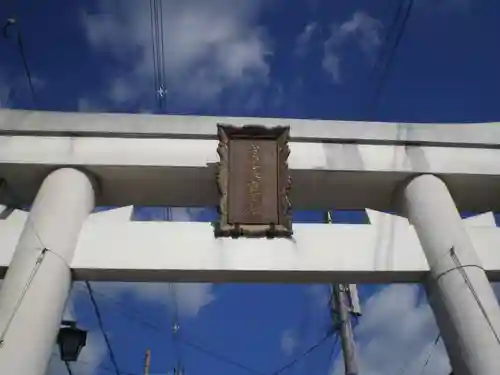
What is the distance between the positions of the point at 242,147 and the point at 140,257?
141 centimetres

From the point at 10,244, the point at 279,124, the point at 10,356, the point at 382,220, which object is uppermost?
the point at 279,124

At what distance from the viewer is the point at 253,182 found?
4871 millimetres

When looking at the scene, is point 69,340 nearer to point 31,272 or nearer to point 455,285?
point 31,272

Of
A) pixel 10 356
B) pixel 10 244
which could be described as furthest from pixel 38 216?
pixel 10 356

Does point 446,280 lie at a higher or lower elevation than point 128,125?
lower

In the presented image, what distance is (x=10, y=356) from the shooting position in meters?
3.71

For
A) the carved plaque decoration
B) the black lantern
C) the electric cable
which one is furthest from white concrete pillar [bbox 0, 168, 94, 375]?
the electric cable

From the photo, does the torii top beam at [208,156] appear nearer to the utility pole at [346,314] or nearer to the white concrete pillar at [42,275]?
the white concrete pillar at [42,275]

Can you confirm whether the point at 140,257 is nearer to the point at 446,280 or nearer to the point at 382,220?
the point at 382,220

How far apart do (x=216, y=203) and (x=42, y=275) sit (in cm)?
188

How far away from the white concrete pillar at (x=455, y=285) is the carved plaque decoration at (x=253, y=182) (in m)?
1.27

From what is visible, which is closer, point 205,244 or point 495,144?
point 205,244

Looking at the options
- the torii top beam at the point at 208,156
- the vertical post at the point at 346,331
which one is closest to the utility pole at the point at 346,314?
the vertical post at the point at 346,331

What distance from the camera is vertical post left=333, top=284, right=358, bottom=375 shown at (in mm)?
8234
